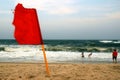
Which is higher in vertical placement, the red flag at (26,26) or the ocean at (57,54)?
the red flag at (26,26)

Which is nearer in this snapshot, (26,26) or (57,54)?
(26,26)

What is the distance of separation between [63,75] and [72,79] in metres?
0.89

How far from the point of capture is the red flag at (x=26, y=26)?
10.5 m

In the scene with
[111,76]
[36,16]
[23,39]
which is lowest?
[111,76]

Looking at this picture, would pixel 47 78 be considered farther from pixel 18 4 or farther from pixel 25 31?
pixel 18 4

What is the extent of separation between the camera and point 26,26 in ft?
35.1

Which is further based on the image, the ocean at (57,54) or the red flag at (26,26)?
the ocean at (57,54)

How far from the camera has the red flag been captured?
412 inches

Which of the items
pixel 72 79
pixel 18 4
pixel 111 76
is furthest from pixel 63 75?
pixel 18 4

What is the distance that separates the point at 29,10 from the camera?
35.3ft

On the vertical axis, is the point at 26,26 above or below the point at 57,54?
above

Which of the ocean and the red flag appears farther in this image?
the ocean

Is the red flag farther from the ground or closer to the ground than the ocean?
farther from the ground

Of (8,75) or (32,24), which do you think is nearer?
(32,24)
